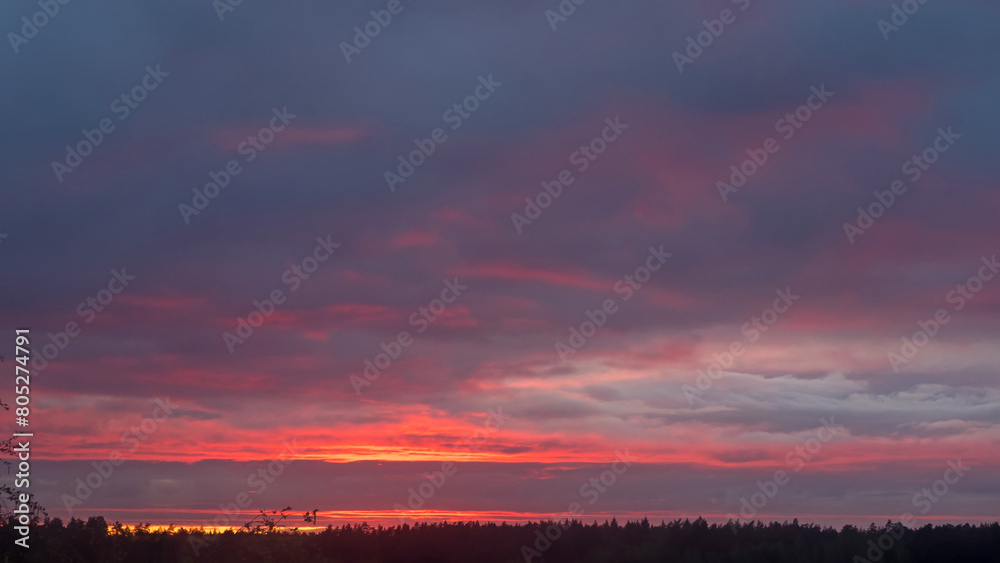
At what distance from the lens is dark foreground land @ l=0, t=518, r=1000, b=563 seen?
1966 cm

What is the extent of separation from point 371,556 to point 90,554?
29666mm

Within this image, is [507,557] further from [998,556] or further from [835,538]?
[998,556]

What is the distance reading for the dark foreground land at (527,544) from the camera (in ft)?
64.5

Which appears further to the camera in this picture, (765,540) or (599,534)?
(599,534)

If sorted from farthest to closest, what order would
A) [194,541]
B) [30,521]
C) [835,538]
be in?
[835,538], [194,541], [30,521]

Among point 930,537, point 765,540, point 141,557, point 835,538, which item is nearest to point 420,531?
point 765,540

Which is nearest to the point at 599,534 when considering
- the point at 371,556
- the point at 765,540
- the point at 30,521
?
the point at 765,540

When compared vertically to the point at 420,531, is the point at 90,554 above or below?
below

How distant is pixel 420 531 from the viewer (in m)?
52.4

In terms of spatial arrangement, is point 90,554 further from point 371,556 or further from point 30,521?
point 371,556

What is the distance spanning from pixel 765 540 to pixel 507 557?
44.2 ft

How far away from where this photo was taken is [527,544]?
162 feet

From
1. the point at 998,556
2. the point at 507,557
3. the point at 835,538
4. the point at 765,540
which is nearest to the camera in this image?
the point at 998,556

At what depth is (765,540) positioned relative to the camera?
43.0m
